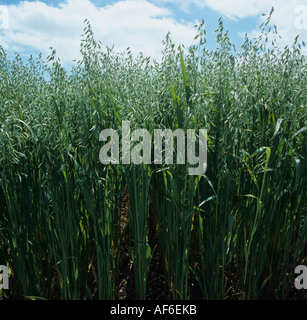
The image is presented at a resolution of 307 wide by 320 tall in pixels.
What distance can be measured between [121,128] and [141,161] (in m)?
0.27

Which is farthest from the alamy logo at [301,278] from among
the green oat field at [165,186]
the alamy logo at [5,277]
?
the alamy logo at [5,277]

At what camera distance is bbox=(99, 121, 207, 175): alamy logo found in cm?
202

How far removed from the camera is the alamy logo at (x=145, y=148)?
6.61ft

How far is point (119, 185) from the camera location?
228 centimetres

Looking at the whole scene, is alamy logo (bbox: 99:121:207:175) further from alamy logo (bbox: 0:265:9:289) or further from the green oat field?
alamy logo (bbox: 0:265:9:289)

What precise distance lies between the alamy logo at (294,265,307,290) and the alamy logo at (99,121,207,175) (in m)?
1.26

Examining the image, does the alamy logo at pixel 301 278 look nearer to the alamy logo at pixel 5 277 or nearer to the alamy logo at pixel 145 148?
the alamy logo at pixel 145 148

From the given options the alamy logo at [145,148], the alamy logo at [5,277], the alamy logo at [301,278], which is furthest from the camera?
the alamy logo at [301,278]

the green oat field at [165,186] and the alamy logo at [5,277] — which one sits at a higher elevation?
the green oat field at [165,186]

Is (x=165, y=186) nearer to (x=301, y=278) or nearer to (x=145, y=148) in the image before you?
(x=145, y=148)

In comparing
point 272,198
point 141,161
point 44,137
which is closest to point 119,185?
point 141,161

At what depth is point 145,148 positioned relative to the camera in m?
2.06

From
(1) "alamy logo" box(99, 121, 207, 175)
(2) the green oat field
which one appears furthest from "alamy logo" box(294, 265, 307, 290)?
(1) "alamy logo" box(99, 121, 207, 175)

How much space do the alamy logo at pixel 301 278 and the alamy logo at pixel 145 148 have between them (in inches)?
49.8
